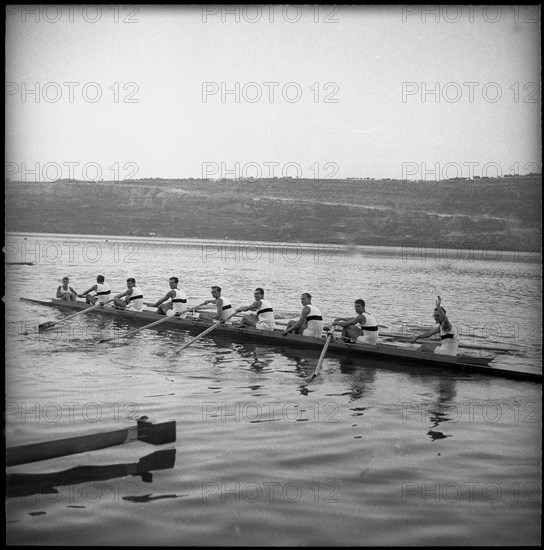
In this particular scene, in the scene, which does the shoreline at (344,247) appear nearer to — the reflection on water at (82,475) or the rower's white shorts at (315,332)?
the rower's white shorts at (315,332)

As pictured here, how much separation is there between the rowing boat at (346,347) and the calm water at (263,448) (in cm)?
21

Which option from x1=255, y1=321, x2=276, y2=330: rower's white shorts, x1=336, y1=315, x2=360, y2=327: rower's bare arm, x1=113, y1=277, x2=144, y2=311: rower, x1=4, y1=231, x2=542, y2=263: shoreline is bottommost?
x1=255, y1=321, x2=276, y2=330: rower's white shorts

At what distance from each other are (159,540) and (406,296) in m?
27.6

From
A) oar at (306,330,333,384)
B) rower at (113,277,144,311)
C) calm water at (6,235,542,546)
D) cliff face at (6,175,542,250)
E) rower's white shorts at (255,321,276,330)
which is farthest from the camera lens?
cliff face at (6,175,542,250)

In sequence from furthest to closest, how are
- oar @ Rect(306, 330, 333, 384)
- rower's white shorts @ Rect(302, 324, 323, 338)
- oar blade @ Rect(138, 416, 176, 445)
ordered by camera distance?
rower's white shorts @ Rect(302, 324, 323, 338)
oar @ Rect(306, 330, 333, 384)
oar blade @ Rect(138, 416, 176, 445)

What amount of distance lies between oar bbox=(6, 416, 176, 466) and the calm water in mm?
246

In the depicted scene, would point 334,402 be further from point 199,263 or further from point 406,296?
point 199,263

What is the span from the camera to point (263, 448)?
24.9 feet

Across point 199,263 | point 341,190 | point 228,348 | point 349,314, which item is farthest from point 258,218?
point 228,348

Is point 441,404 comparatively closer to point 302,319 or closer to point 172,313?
point 302,319

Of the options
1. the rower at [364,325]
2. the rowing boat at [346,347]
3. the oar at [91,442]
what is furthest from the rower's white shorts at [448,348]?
the oar at [91,442]

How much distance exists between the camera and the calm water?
18.6 ft

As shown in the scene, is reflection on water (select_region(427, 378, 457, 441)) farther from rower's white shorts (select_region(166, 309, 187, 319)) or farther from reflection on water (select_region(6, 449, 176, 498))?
rower's white shorts (select_region(166, 309, 187, 319))

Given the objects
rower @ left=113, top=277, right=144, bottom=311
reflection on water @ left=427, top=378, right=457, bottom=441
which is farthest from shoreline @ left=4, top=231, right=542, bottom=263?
reflection on water @ left=427, top=378, right=457, bottom=441
